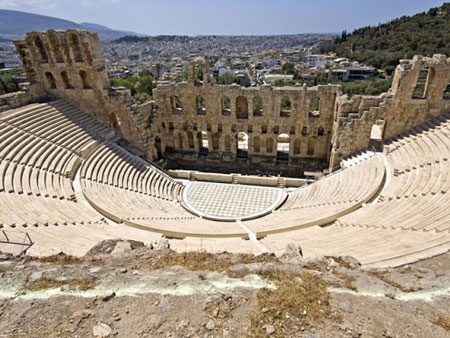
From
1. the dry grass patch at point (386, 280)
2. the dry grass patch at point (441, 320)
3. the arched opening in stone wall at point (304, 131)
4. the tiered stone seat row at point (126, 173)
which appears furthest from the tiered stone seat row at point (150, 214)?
the arched opening in stone wall at point (304, 131)

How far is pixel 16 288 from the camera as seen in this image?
5438 millimetres

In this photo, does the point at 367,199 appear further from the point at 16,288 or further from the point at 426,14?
the point at 426,14

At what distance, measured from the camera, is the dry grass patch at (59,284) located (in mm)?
5453

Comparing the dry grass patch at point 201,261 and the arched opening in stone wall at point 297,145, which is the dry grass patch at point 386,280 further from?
the arched opening in stone wall at point 297,145

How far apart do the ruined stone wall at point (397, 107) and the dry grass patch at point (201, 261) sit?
595 inches

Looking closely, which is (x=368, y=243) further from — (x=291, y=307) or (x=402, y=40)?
(x=402, y=40)

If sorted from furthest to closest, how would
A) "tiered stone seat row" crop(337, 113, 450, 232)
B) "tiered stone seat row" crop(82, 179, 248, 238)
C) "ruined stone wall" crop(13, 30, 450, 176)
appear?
"ruined stone wall" crop(13, 30, 450, 176) < "tiered stone seat row" crop(82, 179, 248, 238) < "tiered stone seat row" crop(337, 113, 450, 232)

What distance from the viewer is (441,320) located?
4.75 meters

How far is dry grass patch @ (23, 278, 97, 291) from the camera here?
545cm

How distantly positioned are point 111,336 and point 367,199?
1423 cm

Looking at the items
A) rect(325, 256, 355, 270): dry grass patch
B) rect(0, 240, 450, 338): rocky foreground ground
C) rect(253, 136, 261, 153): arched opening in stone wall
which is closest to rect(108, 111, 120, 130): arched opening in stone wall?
rect(253, 136, 261, 153): arched opening in stone wall

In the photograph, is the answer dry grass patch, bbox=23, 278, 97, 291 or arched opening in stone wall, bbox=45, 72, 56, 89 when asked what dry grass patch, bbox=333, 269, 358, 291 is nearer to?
dry grass patch, bbox=23, 278, 97, 291

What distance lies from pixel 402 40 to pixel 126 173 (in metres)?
91.0

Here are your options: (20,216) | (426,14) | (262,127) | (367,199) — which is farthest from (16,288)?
(426,14)
